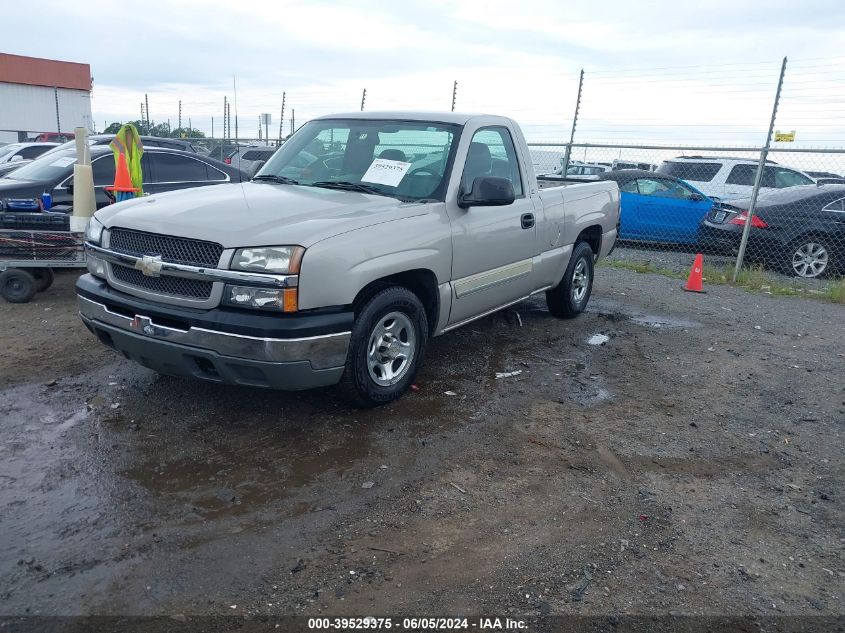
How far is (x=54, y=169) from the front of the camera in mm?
8688

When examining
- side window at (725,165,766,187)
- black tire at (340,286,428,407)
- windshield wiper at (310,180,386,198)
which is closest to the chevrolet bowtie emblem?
black tire at (340,286,428,407)

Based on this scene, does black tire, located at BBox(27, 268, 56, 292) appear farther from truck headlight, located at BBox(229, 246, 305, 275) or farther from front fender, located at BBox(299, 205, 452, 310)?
front fender, located at BBox(299, 205, 452, 310)

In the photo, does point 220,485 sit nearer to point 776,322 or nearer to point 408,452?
point 408,452

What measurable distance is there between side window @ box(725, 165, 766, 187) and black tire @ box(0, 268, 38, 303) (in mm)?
12115

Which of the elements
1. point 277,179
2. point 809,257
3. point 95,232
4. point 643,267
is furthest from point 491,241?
point 809,257

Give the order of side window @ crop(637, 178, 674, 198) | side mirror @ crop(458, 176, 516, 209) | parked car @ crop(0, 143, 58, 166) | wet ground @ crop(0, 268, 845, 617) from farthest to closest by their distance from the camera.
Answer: parked car @ crop(0, 143, 58, 166), side window @ crop(637, 178, 674, 198), side mirror @ crop(458, 176, 516, 209), wet ground @ crop(0, 268, 845, 617)

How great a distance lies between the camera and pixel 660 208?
12.1 meters

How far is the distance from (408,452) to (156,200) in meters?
2.34

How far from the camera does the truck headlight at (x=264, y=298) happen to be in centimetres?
378

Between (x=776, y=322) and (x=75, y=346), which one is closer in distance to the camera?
(x=75, y=346)

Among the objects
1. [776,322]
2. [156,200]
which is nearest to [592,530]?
[156,200]

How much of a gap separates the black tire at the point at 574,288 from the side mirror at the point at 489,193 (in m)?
2.23

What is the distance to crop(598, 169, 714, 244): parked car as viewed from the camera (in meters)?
12.0

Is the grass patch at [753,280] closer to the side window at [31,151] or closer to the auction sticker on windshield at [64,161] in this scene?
the auction sticker on windshield at [64,161]
